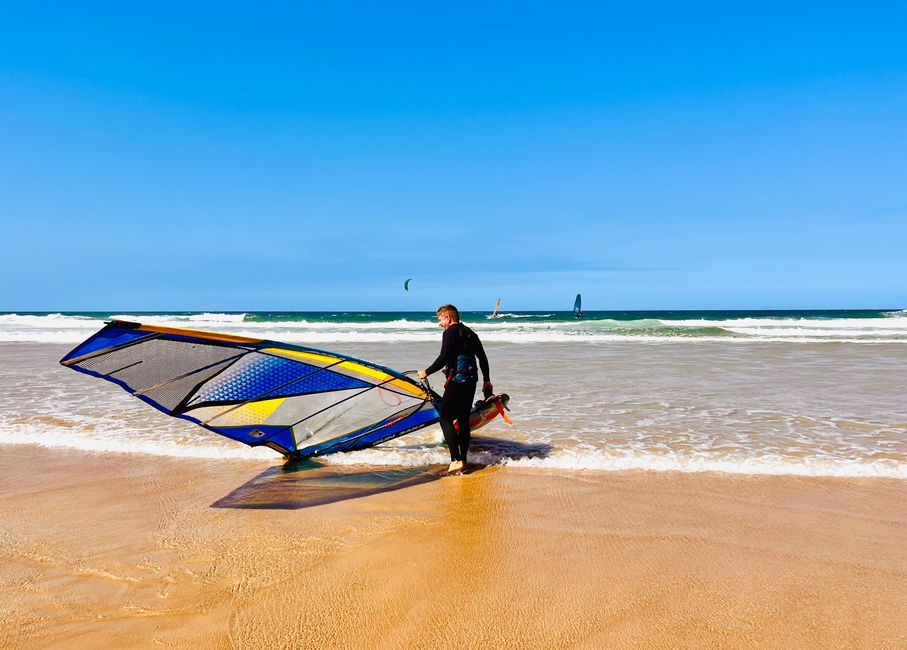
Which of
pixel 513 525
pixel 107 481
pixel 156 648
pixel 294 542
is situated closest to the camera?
pixel 156 648

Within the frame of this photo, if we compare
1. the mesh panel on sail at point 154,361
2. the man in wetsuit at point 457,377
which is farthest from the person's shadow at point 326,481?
the mesh panel on sail at point 154,361

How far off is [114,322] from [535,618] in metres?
3.56

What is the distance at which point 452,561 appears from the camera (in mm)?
3232

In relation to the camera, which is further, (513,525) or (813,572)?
(513,525)

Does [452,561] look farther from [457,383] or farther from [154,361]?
[154,361]

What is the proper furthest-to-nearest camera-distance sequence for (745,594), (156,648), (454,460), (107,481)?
1. (454,460)
2. (107,481)
3. (745,594)
4. (156,648)

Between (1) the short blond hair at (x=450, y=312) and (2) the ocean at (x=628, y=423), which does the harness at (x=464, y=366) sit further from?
(2) the ocean at (x=628, y=423)

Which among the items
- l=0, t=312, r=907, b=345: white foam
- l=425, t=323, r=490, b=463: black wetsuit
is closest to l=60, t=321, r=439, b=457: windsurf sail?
l=425, t=323, r=490, b=463: black wetsuit

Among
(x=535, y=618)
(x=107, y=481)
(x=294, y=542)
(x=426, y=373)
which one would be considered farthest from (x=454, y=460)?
(x=107, y=481)

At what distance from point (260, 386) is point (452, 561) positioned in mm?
2460

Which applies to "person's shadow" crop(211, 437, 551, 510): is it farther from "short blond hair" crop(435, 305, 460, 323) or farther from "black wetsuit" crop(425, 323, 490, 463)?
"short blond hair" crop(435, 305, 460, 323)

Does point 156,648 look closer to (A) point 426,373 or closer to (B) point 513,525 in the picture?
(B) point 513,525

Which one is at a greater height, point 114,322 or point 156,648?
point 114,322

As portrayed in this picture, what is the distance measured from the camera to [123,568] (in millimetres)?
3148
